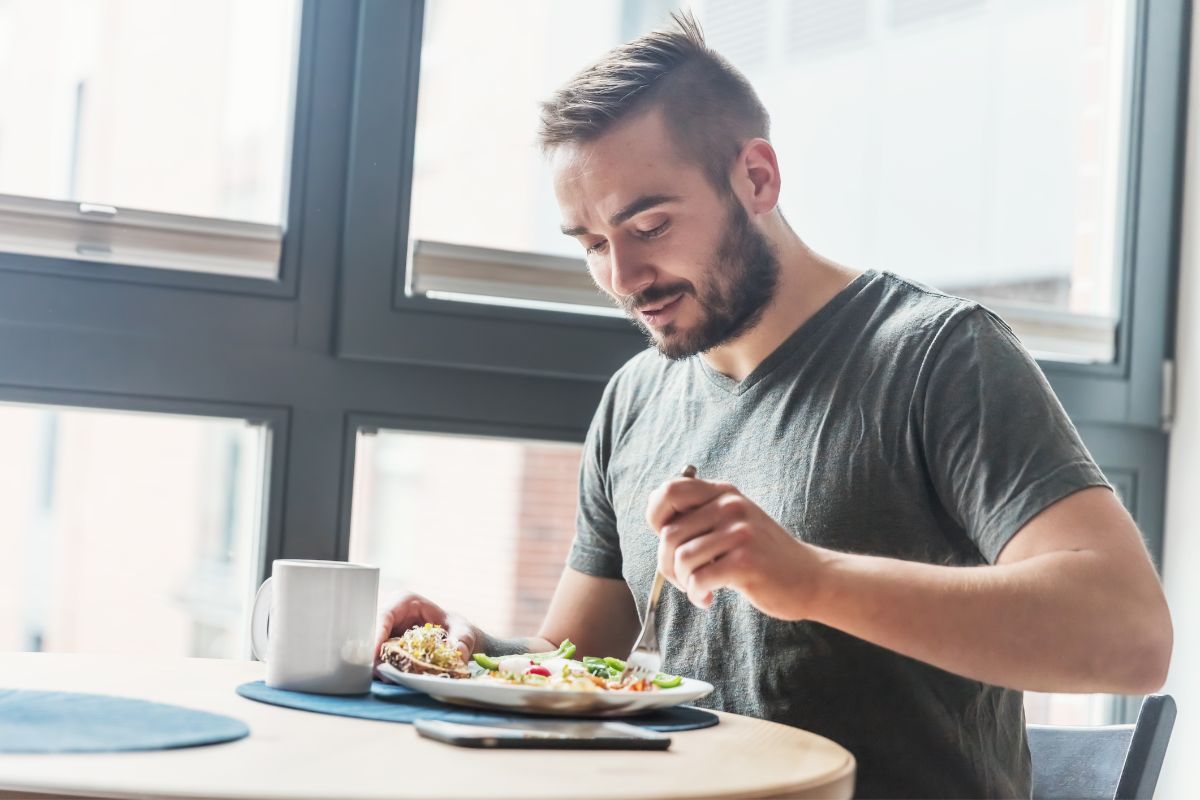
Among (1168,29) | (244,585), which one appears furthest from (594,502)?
(1168,29)

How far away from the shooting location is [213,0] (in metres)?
1.98

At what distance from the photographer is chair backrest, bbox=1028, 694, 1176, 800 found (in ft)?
4.57

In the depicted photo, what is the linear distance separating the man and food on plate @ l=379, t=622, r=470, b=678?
0.13 metres

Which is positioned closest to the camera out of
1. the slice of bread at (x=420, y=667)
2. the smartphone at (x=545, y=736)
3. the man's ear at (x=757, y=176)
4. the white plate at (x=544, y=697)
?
the smartphone at (x=545, y=736)

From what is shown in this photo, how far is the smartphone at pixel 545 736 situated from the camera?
3.26 feet

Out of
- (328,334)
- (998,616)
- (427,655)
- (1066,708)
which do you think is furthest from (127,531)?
(1066,708)

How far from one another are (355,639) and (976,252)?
1552 mm

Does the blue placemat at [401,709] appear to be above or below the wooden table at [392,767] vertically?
below

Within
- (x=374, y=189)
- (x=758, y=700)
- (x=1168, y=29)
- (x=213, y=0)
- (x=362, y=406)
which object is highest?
(x=1168, y=29)

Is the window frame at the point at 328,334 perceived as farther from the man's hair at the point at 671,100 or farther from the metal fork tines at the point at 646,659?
the metal fork tines at the point at 646,659

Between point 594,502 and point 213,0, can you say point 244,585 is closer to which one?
point 594,502

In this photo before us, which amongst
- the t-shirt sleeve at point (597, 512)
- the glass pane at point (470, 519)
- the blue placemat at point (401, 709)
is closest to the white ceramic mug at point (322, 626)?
the blue placemat at point (401, 709)

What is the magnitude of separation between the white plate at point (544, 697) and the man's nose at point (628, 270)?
1.84 ft

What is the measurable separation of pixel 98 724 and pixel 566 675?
405mm
